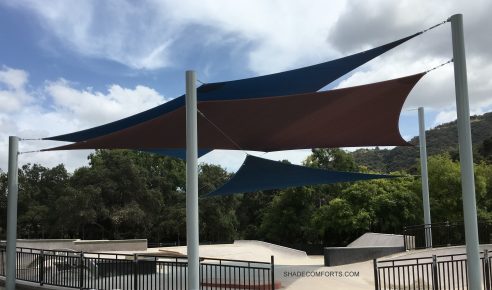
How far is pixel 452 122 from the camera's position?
65.9 metres

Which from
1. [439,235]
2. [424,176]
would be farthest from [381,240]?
[424,176]

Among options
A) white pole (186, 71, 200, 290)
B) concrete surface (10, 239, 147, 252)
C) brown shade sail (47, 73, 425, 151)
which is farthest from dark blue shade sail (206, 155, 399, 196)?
concrete surface (10, 239, 147, 252)

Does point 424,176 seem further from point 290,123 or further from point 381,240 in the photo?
point 290,123

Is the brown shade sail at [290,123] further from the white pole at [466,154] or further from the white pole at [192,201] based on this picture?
the white pole at [466,154]

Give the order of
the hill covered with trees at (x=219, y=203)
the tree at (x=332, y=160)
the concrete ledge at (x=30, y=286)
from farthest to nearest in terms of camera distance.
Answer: the tree at (x=332, y=160)
the hill covered with trees at (x=219, y=203)
the concrete ledge at (x=30, y=286)

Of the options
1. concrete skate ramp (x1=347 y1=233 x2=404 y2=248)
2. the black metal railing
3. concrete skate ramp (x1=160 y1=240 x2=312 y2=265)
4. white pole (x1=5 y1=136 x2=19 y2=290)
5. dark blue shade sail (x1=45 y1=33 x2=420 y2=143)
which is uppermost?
dark blue shade sail (x1=45 y1=33 x2=420 y2=143)

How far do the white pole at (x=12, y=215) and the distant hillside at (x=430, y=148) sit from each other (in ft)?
139

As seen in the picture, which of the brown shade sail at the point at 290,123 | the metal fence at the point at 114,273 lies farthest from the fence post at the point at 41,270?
the brown shade sail at the point at 290,123

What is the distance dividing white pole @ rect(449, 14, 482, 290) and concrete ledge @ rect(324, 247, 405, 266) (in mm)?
9191

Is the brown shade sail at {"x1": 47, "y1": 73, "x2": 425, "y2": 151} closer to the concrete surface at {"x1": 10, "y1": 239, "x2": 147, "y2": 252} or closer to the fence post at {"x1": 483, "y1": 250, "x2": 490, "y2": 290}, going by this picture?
the fence post at {"x1": 483, "y1": 250, "x2": 490, "y2": 290}

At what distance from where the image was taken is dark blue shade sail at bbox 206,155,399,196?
10.8 metres

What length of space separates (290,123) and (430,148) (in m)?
48.3

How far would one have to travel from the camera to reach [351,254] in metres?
14.9

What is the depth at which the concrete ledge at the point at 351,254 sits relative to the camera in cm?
1480
